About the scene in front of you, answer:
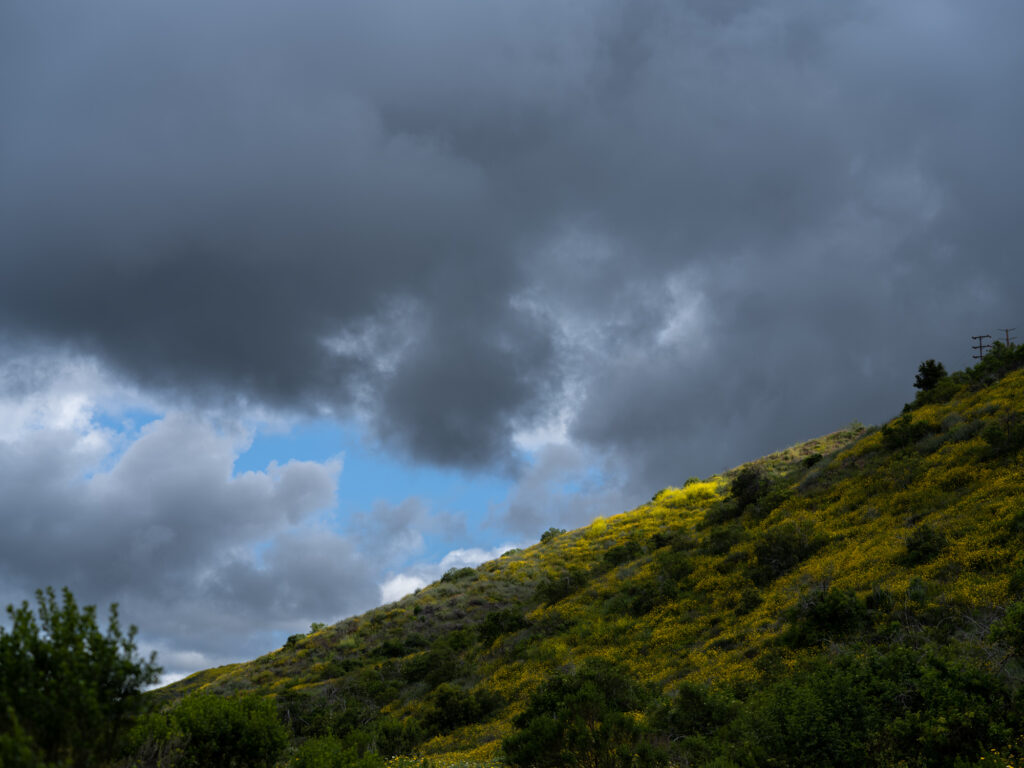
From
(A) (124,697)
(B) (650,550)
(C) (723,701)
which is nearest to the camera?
(A) (124,697)

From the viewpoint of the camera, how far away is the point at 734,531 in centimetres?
2928

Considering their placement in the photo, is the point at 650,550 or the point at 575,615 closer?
the point at 575,615

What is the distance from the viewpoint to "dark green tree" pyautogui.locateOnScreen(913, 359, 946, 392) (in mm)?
37688

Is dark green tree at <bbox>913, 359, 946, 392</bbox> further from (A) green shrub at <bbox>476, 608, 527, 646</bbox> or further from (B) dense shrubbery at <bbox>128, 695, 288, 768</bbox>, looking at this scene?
(B) dense shrubbery at <bbox>128, 695, 288, 768</bbox>

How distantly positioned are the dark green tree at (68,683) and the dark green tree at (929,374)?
42.5 meters

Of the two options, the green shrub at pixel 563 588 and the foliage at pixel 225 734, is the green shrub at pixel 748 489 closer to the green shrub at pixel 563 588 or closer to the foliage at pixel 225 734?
the green shrub at pixel 563 588

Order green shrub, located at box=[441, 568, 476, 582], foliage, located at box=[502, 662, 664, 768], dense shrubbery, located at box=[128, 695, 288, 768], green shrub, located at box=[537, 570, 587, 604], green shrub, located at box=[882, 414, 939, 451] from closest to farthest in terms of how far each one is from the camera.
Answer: dense shrubbery, located at box=[128, 695, 288, 768]
foliage, located at box=[502, 662, 664, 768]
green shrub, located at box=[882, 414, 939, 451]
green shrub, located at box=[537, 570, 587, 604]
green shrub, located at box=[441, 568, 476, 582]

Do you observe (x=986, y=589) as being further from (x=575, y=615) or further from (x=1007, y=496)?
(x=575, y=615)

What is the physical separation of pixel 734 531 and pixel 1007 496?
11608mm

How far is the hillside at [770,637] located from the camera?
35.8 ft

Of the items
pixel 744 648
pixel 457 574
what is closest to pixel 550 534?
pixel 457 574

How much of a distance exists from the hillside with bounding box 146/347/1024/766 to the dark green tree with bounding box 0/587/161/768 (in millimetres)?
3832

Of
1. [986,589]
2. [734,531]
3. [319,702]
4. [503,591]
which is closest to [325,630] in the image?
[503,591]

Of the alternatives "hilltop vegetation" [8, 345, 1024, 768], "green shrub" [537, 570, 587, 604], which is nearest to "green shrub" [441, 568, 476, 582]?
"hilltop vegetation" [8, 345, 1024, 768]
